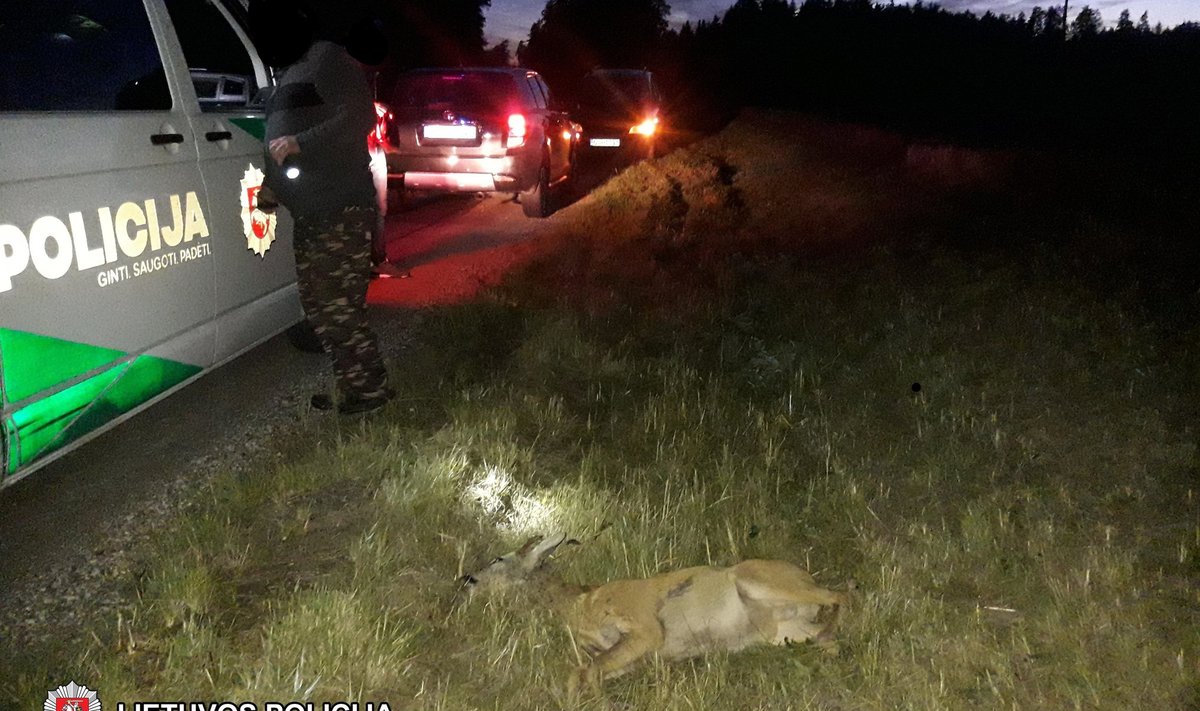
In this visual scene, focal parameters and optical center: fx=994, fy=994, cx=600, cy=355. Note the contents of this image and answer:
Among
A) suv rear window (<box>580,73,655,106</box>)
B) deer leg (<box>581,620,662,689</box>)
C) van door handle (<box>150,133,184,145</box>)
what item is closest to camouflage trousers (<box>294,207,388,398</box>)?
van door handle (<box>150,133,184,145</box>)

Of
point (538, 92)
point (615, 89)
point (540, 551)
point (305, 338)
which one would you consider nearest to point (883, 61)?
point (615, 89)

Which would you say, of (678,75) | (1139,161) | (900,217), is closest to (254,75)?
(900,217)

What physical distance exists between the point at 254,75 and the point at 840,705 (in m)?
4.19

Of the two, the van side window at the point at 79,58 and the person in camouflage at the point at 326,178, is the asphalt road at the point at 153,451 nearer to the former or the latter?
the person in camouflage at the point at 326,178

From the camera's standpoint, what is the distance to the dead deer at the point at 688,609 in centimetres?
293

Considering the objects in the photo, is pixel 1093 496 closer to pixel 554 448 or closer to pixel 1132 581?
pixel 1132 581

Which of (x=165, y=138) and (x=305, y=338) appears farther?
(x=305, y=338)

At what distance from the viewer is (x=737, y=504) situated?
151 inches

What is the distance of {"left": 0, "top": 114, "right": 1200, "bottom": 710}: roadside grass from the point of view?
2752mm

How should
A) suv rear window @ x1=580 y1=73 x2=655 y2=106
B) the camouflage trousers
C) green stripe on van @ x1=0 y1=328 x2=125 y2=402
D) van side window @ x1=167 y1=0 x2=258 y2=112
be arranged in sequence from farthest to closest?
suv rear window @ x1=580 y1=73 x2=655 y2=106 < the camouflage trousers < van side window @ x1=167 y1=0 x2=258 y2=112 < green stripe on van @ x1=0 y1=328 x2=125 y2=402

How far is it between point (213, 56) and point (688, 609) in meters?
3.98

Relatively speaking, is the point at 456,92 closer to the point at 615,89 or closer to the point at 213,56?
the point at 213,56

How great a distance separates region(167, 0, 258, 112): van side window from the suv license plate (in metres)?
4.56

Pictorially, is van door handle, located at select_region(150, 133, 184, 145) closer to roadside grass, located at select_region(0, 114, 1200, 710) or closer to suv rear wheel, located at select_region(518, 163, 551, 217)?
roadside grass, located at select_region(0, 114, 1200, 710)
